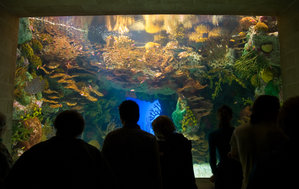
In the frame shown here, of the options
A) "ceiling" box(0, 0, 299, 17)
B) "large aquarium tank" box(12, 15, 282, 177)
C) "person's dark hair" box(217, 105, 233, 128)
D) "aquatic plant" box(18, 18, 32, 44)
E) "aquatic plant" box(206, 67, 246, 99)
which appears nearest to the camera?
"person's dark hair" box(217, 105, 233, 128)

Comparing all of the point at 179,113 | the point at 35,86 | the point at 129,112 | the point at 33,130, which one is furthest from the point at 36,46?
the point at 129,112

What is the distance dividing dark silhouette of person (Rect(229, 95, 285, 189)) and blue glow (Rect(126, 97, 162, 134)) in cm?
635

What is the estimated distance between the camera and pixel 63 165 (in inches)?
59.5

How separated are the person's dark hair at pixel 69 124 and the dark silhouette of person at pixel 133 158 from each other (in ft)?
1.54

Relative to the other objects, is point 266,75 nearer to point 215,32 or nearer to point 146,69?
point 215,32

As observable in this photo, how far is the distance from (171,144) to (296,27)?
4.22m

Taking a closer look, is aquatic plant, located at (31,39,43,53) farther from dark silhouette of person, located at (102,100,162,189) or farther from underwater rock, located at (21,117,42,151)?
dark silhouette of person, located at (102,100,162,189)

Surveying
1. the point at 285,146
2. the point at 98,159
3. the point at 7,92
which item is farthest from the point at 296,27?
the point at 7,92

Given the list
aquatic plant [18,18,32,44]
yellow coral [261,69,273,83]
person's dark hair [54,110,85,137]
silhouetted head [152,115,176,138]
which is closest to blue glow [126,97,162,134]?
yellow coral [261,69,273,83]

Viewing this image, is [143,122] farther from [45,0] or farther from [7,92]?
[45,0]

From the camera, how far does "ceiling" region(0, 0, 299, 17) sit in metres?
4.38

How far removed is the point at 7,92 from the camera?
4656mm

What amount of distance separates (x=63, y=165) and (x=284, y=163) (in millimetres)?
1435

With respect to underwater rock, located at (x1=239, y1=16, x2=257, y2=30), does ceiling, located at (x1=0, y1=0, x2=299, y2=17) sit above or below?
below
